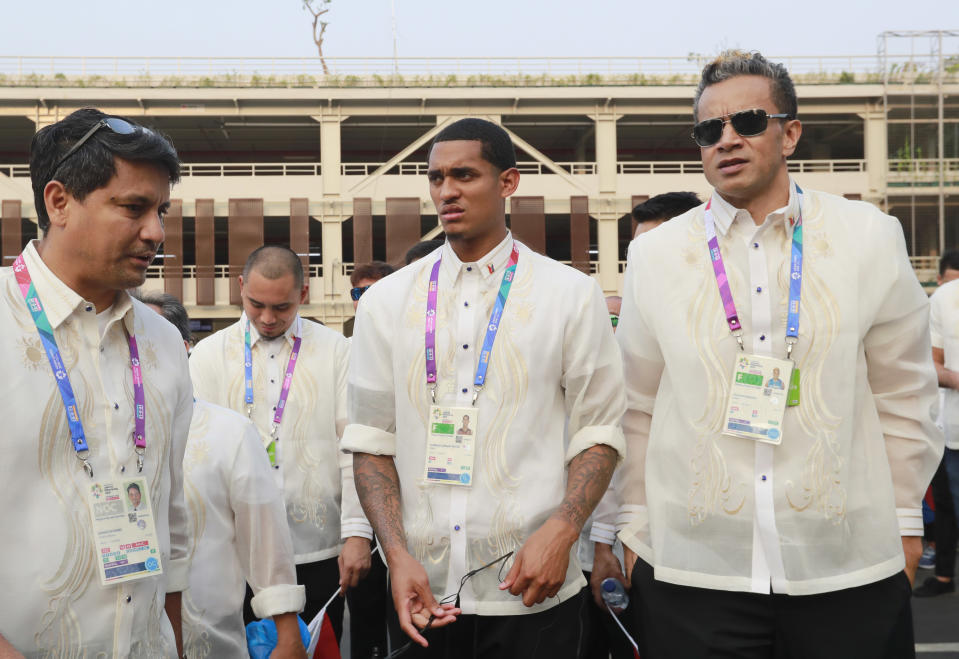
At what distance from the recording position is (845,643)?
2.51m

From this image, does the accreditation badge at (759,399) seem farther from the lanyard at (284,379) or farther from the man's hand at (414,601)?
the lanyard at (284,379)

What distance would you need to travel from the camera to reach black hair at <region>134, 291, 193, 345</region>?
4148 mm

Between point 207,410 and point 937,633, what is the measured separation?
14.6 ft

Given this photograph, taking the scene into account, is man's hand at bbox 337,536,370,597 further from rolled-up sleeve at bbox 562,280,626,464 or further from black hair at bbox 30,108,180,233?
black hair at bbox 30,108,180,233

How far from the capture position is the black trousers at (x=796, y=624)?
2512 millimetres

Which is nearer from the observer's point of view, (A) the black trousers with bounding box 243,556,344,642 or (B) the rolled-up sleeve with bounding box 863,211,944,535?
(B) the rolled-up sleeve with bounding box 863,211,944,535

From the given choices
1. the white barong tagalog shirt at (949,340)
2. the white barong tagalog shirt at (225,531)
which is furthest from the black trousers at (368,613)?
the white barong tagalog shirt at (949,340)

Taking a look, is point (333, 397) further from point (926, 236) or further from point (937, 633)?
point (926, 236)

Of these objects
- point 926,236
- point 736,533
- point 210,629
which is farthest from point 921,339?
point 926,236

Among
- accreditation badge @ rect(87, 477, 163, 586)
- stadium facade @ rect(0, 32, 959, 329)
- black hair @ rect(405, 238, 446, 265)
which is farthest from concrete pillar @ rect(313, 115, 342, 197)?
accreditation badge @ rect(87, 477, 163, 586)

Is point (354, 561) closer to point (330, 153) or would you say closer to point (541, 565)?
point (541, 565)

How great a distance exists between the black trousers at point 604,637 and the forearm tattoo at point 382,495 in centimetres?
93

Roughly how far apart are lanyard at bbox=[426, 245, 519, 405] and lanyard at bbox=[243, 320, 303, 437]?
6.45ft

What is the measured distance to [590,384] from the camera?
2.86 meters
